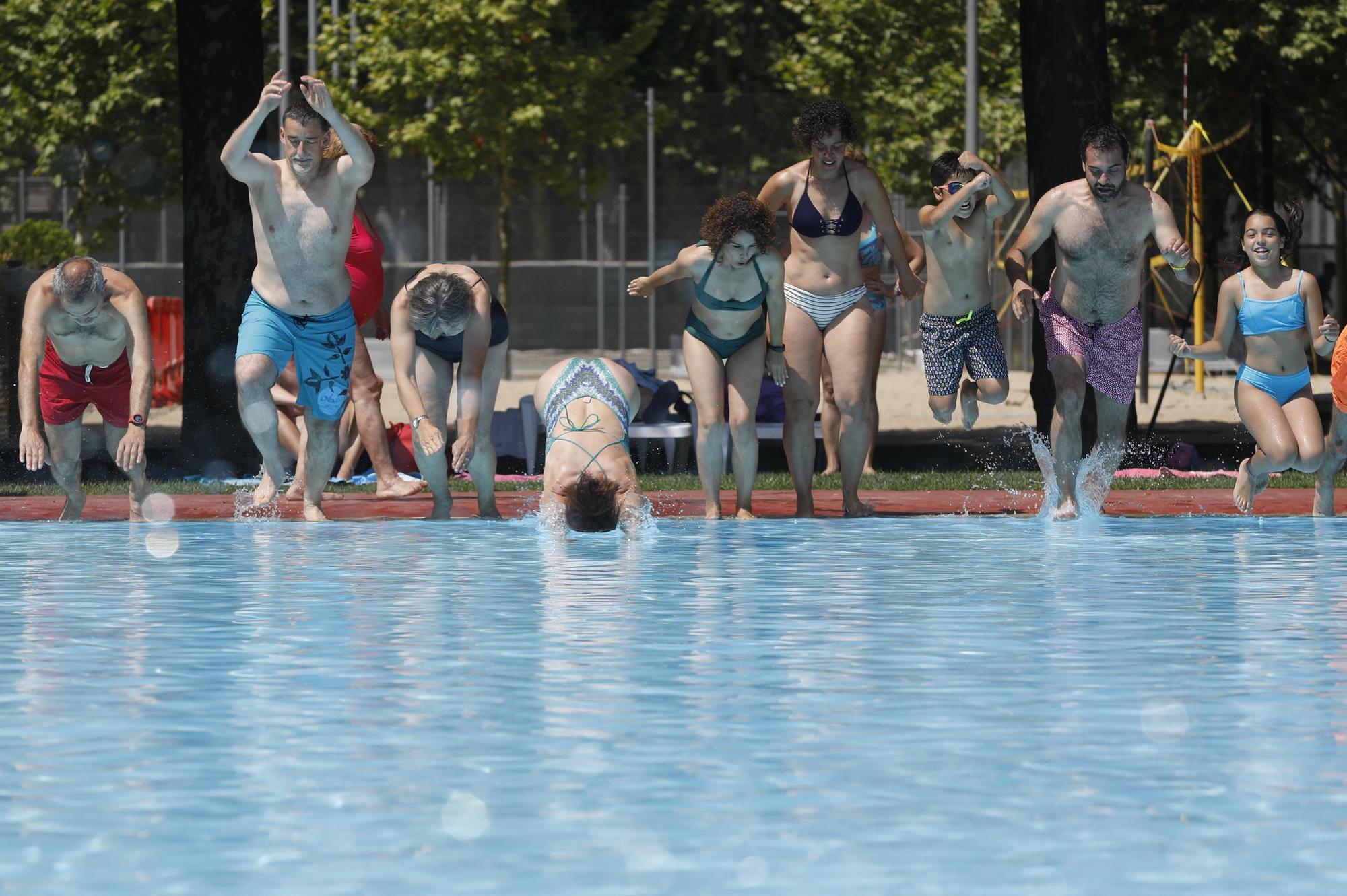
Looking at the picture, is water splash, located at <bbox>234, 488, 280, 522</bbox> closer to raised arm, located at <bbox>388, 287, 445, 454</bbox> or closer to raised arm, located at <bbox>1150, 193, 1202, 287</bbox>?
raised arm, located at <bbox>388, 287, 445, 454</bbox>

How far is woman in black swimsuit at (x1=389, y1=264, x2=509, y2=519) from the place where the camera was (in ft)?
33.0

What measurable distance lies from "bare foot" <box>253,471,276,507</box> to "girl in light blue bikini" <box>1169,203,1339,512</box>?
466cm

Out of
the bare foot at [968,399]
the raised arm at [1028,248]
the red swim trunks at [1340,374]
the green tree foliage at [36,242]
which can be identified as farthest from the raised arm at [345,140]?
the green tree foliage at [36,242]

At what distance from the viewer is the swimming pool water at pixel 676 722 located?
13.4 feet

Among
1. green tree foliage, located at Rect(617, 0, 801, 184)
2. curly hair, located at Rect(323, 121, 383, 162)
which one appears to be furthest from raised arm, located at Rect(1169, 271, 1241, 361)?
green tree foliage, located at Rect(617, 0, 801, 184)

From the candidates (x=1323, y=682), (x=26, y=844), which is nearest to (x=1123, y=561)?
(x=1323, y=682)

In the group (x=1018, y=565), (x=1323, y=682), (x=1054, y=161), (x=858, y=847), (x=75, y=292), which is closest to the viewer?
(x=858, y=847)

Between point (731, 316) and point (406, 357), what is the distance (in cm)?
155

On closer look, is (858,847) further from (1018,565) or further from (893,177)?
(893,177)

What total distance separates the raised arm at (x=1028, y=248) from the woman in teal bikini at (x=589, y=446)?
6.20 ft

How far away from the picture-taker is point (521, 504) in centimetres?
1162

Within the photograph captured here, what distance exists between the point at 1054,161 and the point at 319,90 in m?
6.62

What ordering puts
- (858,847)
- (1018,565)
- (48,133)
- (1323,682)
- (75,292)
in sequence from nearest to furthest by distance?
(858,847) → (1323,682) → (1018,565) → (75,292) → (48,133)

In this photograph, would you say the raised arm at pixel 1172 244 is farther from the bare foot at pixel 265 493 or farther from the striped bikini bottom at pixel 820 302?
the bare foot at pixel 265 493
